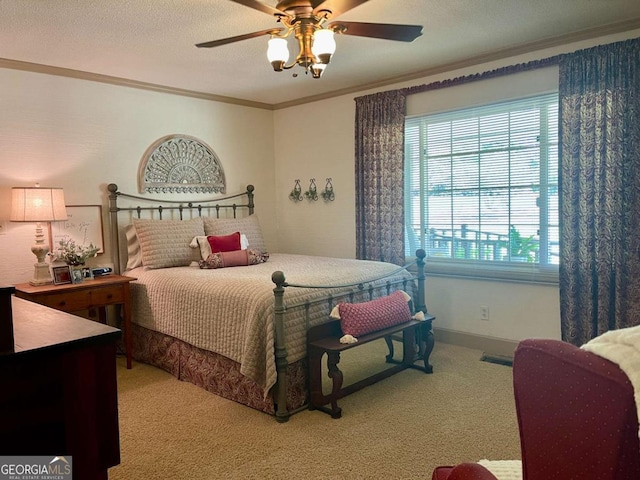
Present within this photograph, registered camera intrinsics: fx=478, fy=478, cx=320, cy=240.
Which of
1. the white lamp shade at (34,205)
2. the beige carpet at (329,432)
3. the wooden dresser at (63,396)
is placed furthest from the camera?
the white lamp shade at (34,205)

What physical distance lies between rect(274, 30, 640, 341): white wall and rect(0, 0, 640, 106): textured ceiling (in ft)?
1.08

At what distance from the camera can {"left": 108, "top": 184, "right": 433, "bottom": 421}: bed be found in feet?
9.22

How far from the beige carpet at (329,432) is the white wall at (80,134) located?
1.55m

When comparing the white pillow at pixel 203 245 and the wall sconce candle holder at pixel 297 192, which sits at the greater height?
the wall sconce candle holder at pixel 297 192

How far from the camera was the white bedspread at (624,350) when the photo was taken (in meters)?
0.75

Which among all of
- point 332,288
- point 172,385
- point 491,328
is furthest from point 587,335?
point 172,385

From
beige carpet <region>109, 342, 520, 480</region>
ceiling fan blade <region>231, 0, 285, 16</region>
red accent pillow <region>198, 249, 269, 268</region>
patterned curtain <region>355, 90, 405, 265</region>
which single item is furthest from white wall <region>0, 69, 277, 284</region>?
ceiling fan blade <region>231, 0, 285, 16</region>

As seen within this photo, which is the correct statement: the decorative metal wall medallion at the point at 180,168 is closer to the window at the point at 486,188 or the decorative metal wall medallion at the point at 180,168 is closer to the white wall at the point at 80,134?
the white wall at the point at 80,134

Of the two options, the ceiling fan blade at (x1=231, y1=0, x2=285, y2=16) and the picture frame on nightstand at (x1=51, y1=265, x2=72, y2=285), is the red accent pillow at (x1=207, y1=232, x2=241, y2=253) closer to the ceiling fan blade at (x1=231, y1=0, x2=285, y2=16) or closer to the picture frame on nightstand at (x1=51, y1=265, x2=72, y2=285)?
the picture frame on nightstand at (x1=51, y1=265, x2=72, y2=285)

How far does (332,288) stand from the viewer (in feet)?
10.5

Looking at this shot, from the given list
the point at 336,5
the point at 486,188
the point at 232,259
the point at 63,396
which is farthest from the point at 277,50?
the point at 486,188

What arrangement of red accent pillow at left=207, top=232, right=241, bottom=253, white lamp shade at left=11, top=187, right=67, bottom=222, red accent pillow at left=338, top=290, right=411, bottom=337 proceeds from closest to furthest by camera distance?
red accent pillow at left=338, top=290, right=411, bottom=337
white lamp shade at left=11, top=187, right=67, bottom=222
red accent pillow at left=207, top=232, right=241, bottom=253

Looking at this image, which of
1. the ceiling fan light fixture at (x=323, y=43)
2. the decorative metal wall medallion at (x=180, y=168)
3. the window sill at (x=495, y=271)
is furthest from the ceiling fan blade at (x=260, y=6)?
the window sill at (x=495, y=271)

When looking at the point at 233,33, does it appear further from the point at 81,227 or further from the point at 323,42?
the point at 81,227
